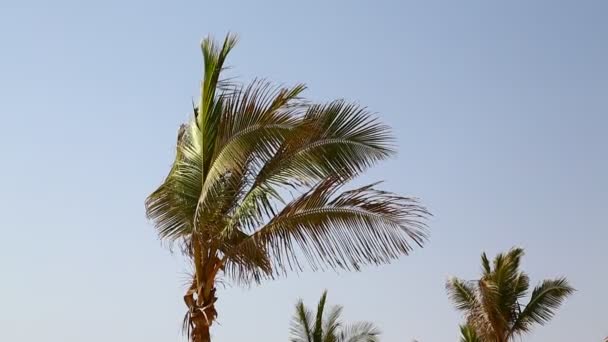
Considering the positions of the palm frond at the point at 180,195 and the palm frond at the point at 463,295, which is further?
the palm frond at the point at 463,295

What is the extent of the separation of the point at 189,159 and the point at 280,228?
1.53 metres

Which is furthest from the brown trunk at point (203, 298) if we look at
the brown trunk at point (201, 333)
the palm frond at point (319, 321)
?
the palm frond at point (319, 321)

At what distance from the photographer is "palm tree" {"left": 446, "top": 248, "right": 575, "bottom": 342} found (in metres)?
29.9

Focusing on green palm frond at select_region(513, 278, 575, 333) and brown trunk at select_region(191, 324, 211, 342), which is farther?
green palm frond at select_region(513, 278, 575, 333)

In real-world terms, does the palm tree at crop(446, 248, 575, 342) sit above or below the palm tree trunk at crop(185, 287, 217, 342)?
above

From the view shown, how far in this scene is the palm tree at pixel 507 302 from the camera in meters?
29.9

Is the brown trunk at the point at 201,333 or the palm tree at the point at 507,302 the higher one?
the palm tree at the point at 507,302

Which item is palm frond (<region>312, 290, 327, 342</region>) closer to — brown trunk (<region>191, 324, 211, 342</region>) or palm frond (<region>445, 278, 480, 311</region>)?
palm frond (<region>445, 278, 480, 311</region>)

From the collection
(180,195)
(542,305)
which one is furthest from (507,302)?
(180,195)

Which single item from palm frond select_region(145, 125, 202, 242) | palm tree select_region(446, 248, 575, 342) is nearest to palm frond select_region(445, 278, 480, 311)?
palm tree select_region(446, 248, 575, 342)

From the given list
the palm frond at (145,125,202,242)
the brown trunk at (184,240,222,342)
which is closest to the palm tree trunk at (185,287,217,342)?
the brown trunk at (184,240,222,342)

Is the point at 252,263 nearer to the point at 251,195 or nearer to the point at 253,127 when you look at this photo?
the point at 251,195

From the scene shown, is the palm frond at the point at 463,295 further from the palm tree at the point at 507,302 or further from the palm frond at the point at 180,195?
the palm frond at the point at 180,195

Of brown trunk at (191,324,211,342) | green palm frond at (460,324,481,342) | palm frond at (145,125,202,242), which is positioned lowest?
brown trunk at (191,324,211,342)
